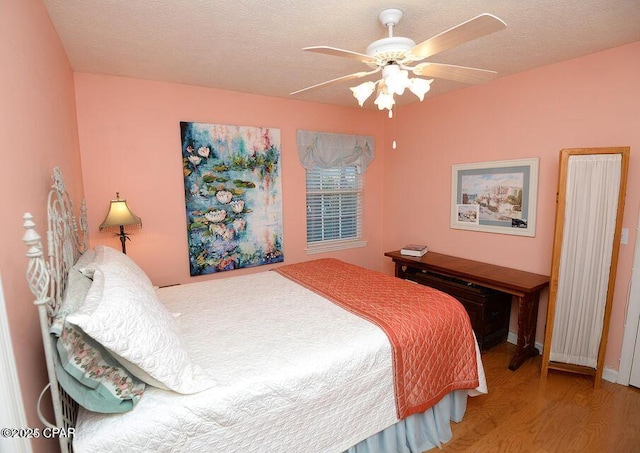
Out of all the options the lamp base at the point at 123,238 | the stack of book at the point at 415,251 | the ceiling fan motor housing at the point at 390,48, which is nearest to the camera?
the ceiling fan motor housing at the point at 390,48

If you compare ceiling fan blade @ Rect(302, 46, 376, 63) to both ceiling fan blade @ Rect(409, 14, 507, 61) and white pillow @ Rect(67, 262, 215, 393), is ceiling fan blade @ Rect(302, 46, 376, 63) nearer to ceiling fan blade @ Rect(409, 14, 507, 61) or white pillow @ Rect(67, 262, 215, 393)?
ceiling fan blade @ Rect(409, 14, 507, 61)

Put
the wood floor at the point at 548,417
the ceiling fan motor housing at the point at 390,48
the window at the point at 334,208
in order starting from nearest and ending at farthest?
1. the ceiling fan motor housing at the point at 390,48
2. the wood floor at the point at 548,417
3. the window at the point at 334,208

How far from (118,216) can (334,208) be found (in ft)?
7.60

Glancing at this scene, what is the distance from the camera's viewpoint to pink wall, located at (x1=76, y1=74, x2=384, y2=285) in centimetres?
270

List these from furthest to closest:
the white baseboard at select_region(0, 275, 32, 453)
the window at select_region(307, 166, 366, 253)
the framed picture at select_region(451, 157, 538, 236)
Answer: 1. the window at select_region(307, 166, 366, 253)
2. the framed picture at select_region(451, 157, 538, 236)
3. the white baseboard at select_region(0, 275, 32, 453)

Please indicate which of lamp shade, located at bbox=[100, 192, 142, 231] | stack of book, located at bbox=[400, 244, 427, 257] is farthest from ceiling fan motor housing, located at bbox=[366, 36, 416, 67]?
stack of book, located at bbox=[400, 244, 427, 257]

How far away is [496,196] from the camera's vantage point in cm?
308

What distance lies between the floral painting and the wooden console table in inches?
69.2

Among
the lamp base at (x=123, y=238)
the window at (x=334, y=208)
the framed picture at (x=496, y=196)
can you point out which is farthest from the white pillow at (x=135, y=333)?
the framed picture at (x=496, y=196)

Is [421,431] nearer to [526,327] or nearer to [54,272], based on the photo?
[526,327]

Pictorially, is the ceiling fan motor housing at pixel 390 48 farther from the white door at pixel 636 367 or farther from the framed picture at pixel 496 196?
the white door at pixel 636 367

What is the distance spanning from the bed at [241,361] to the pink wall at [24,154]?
0.08 metres

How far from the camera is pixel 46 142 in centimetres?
155

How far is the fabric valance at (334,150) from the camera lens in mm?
3654
